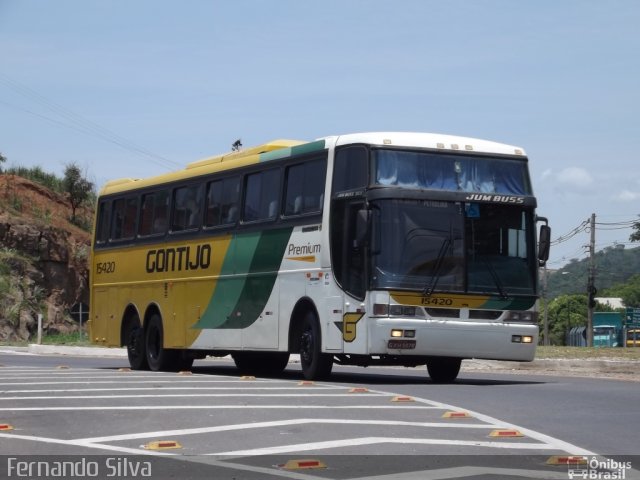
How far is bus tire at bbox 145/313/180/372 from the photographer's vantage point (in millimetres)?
24703

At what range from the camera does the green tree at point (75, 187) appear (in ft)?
232

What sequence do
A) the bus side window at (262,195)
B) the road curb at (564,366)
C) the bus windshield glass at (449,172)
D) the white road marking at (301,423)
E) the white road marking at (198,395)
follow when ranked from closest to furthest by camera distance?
the white road marking at (301,423)
the white road marking at (198,395)
the bus windshield glass at (449,172)
the bus side window at (262,195)
the road curb at (564,366)

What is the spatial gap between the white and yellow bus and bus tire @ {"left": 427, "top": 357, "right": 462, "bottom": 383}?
17 mm

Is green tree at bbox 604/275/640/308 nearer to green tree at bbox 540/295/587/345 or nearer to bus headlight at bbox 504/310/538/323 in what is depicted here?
green tree at bbox 540/295/587/345

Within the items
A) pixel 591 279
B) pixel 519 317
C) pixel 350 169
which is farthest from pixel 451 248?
pixel 591 279

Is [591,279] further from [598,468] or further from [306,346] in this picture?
[598,468]

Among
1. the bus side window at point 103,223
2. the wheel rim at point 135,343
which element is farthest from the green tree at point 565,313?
the wheel rim at point 135,343

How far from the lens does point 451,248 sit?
61.5 ft

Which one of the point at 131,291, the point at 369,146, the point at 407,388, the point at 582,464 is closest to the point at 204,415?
the point at 582,464

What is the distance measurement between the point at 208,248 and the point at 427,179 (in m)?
5.60

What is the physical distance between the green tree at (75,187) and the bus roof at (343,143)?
47.5 meters

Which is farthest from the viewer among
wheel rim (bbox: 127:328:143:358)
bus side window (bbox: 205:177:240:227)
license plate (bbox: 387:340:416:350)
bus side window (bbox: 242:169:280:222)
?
wheel rim (bbox: 127:328:143:358)

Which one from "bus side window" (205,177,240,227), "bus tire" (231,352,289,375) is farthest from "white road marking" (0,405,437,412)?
"bus tire" (231,352,289,375)

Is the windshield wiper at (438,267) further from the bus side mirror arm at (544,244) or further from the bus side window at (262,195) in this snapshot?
the bus side window at (262,195)
